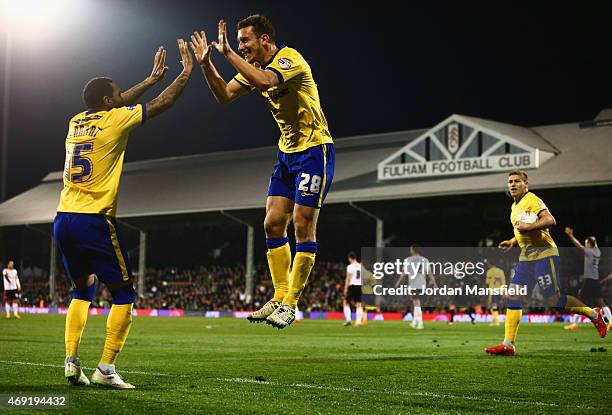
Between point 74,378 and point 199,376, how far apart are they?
150cm

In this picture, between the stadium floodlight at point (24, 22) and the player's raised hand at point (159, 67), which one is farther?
the stadium floodlight at point (24, 22)

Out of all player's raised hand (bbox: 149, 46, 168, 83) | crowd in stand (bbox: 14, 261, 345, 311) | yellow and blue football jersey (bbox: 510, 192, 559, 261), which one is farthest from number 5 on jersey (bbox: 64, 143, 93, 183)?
crowd in stand (bbox: 14, 261, 345, 311)

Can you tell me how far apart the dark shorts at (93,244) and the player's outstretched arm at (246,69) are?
1.73m

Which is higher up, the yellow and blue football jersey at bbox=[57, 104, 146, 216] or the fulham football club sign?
the fulham football club sign

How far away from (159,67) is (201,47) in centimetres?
78

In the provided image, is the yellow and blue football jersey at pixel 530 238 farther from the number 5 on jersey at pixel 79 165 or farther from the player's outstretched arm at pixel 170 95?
the number 5 on jersey at pixel 79 165

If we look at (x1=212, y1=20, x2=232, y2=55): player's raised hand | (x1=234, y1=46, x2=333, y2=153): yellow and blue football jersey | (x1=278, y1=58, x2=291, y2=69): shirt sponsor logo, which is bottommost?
(x1=234, y1=46, x2=333, y2=153): yellow and blue football jersey

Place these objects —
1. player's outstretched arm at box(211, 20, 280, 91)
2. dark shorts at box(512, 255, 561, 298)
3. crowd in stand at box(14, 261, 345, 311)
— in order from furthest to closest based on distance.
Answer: crowd in stand at box(14, 261, 345, 311)
dark shorts at box(512, 255, 561, 298)
player's outstretched arm at box(211, 20, 280, 91)

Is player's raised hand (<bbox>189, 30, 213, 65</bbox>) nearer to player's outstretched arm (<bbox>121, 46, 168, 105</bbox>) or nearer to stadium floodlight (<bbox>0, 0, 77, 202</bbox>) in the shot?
player's outstretched arm (<bbox>121, 46, 168, 105</bbox>)

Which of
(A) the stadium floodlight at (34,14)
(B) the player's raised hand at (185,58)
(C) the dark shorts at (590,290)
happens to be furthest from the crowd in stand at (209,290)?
(B) the player's raised hand at (185,58)

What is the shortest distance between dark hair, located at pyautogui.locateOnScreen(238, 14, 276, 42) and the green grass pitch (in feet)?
10.4

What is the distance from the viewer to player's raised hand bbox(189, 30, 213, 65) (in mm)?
7719

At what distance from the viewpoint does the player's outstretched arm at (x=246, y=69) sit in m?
7.32

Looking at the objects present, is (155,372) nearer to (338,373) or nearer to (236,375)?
(236,375)
